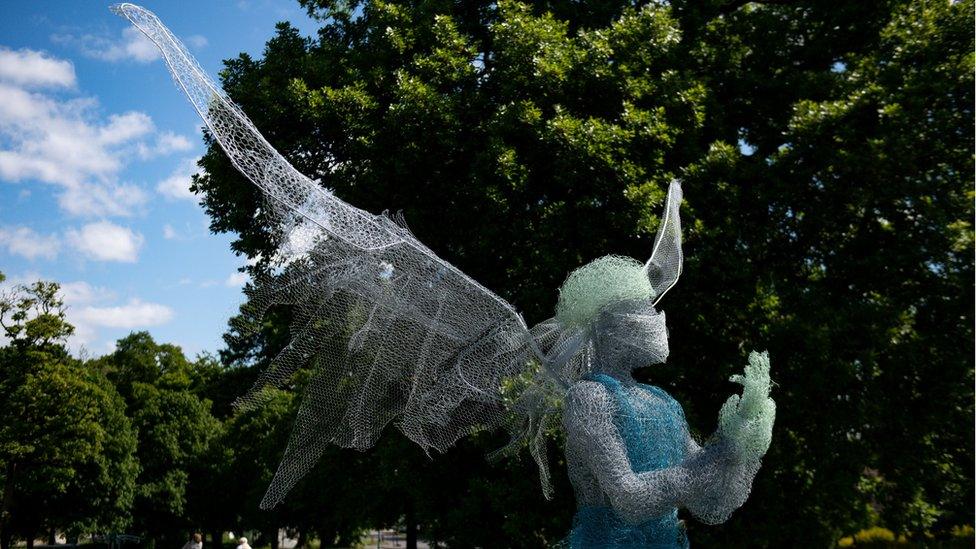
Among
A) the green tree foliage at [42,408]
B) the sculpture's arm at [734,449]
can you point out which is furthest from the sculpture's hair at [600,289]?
the green tree foliage at [42,408]

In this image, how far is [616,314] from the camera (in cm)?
444

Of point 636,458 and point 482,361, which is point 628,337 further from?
point 482,361

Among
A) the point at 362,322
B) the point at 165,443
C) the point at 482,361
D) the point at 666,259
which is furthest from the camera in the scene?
the point at 165,443

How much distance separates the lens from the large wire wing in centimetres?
536

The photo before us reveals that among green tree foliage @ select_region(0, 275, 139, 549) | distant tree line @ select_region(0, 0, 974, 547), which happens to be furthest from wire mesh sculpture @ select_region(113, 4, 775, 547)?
green tree foliage @ select_region(0, 275, 139, 549)

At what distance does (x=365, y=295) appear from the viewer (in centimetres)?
588

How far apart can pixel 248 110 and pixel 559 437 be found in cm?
641

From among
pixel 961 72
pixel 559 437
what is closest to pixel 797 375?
pixel 559 437

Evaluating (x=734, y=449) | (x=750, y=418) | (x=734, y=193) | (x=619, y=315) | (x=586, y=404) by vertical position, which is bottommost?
(x=734, y=449)

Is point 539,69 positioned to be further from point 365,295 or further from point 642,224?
point 365,295

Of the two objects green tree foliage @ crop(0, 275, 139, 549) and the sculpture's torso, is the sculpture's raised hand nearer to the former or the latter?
the sculpture's torso

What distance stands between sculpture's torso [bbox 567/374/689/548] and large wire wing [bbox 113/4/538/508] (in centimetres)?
95

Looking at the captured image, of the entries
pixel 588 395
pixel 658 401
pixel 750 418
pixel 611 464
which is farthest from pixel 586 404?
pixel 750 418

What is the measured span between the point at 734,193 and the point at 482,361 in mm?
5650
